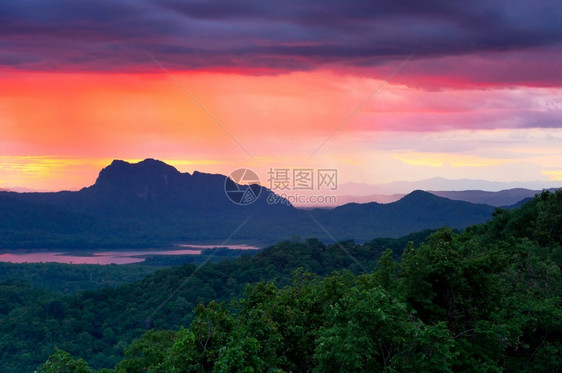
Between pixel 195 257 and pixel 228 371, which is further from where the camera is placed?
pixel 195 257

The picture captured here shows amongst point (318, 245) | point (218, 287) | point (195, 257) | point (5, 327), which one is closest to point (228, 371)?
point (5, 327)

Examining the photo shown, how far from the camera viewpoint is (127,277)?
383ft

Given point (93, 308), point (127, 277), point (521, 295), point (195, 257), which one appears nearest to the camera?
point (521, 295)

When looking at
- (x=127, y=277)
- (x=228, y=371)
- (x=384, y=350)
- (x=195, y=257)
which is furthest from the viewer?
(x=195, y=257)

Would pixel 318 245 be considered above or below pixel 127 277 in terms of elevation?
above

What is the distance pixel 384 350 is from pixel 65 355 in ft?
25.2

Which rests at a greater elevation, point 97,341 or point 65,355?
point 65,355

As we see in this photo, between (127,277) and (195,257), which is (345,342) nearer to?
(127,277)

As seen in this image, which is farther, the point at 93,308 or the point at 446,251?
the point at 93,308

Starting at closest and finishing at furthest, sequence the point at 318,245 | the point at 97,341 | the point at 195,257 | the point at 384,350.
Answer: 1. the point at 384,350
2. the point at 97,341
3. the point at 318,245
4. the point at 195,257

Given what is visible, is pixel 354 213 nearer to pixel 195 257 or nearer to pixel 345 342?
pixel 195 257

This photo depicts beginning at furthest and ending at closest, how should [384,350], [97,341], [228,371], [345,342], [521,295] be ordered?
[97,341] → [521,295] → [384,350] → [345,342] → [228,371]

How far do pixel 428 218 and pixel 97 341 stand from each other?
138 metres

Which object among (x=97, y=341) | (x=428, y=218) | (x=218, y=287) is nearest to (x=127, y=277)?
(x=218, y=287)
